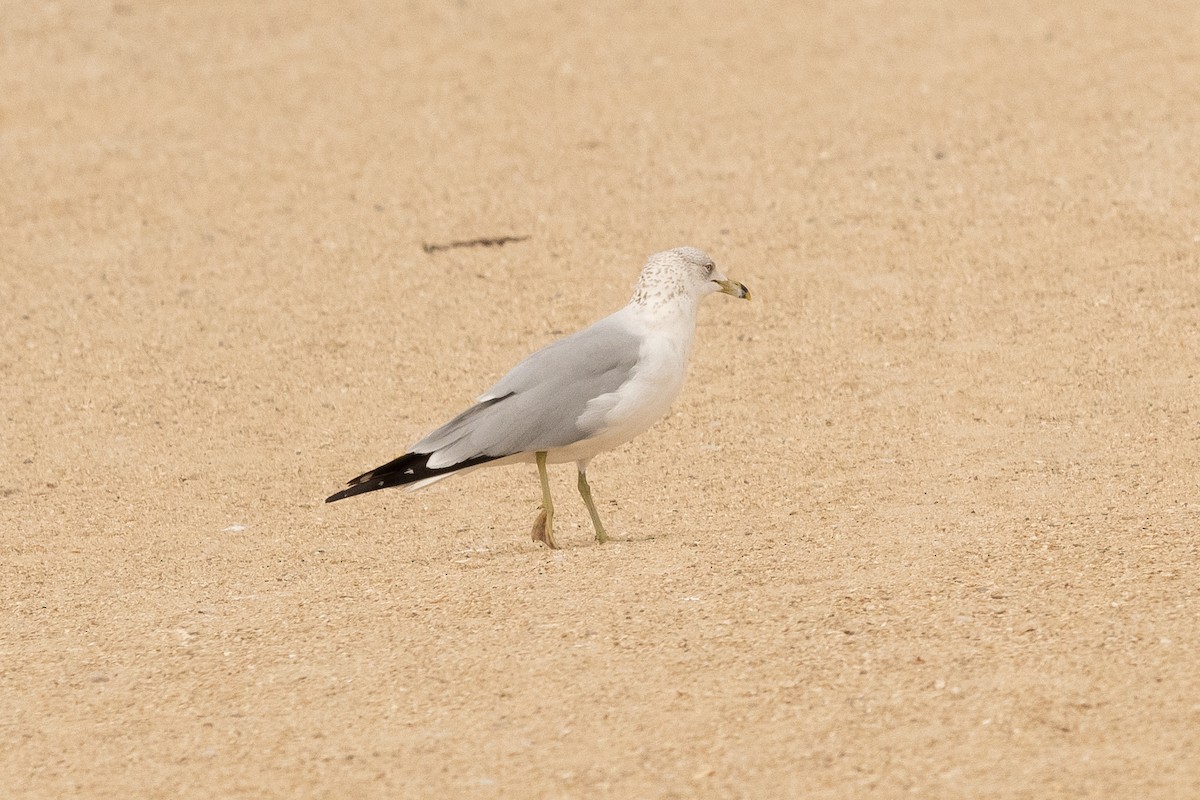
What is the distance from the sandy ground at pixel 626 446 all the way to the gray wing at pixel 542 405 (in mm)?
398

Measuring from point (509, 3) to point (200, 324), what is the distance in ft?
16.4

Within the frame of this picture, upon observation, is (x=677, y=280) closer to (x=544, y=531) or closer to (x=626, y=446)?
(x=544, y=531)

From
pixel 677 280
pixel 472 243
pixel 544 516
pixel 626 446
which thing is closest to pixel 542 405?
pixel 544 516

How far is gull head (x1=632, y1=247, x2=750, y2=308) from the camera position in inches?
234

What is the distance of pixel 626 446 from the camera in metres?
7.55

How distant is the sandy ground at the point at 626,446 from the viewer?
13.9ft

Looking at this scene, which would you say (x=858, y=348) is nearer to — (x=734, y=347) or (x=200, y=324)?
(x=734, y=347)

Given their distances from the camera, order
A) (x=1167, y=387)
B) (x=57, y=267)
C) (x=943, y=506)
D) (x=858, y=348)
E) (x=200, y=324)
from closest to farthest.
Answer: (x=943, y=506) → (x=1167, y=387) → (x=858, y=348) → (x=200, y=324) → (x=57, y=267)

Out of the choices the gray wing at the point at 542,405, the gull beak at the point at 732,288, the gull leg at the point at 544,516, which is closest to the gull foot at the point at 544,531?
the gull leg at the point at 544,516

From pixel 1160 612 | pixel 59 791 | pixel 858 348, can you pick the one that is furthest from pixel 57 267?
pixel 1160 612

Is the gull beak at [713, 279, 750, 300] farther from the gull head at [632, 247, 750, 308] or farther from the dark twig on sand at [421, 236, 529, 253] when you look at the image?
→ the dark twig on sand at [421, 236, 529, 253]

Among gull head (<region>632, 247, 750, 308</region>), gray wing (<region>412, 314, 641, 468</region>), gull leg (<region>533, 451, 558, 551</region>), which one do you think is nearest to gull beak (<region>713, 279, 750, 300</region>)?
gull head (<region>632, 247, 750, 308</region>)

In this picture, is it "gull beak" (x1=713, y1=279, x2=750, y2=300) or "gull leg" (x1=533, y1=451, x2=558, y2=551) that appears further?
"gull beak" (x1=713, y1=279, x2=750, y2=300)

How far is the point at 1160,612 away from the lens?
4.59 meters
